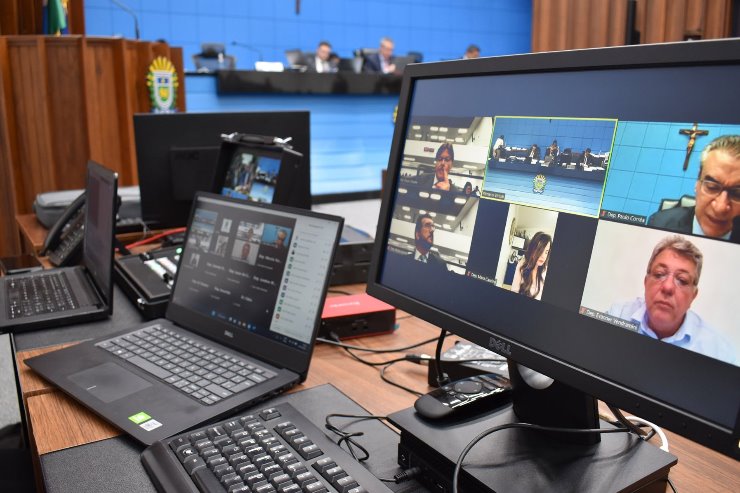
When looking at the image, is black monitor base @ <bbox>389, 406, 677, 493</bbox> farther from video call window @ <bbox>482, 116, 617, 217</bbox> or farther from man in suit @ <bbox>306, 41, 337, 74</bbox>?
man in suit @ <bbox>306, 41, 337, 74</bbox>

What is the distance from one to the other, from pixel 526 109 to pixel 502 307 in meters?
0.22

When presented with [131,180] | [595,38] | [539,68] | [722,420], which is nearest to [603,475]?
[722,420]

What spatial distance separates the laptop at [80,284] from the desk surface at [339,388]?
0.10 ft

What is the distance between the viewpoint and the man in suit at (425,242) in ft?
2.65

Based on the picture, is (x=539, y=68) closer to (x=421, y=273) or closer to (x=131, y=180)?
(x=421, y=273)

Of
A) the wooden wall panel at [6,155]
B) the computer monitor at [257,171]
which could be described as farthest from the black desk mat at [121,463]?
the wooden wall panel at [6,155]

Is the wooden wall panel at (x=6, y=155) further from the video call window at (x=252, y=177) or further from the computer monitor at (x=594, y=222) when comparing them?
the computer monitor at (x=594, y=222)

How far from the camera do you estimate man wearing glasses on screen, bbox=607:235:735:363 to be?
0.53m

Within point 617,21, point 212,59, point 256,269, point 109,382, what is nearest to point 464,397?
point 256,269

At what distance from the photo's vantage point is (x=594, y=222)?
24.4 inches

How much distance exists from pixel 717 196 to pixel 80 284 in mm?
1314

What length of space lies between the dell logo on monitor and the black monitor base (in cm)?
10

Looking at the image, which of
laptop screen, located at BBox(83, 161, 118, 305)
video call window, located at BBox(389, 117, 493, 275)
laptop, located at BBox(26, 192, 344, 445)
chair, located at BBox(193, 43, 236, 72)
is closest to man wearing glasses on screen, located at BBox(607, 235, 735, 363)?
video call window, located at BBox(389, 117, 493, 275)

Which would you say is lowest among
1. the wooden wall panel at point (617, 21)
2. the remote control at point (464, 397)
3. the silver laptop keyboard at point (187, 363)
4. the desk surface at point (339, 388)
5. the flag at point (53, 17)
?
the desk surface at point (339, 388)
